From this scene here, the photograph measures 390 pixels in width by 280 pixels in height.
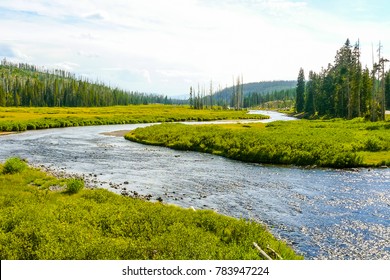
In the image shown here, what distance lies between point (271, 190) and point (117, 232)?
45.3ft

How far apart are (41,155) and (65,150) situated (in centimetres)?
479

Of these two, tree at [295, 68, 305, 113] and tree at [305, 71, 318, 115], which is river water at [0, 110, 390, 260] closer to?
tree at [305, 71, 318, 115]

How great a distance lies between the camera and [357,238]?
54.9 feet

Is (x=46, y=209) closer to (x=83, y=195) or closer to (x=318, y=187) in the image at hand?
(x=83, y=195)

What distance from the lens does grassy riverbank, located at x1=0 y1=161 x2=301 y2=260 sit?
42.5 ft

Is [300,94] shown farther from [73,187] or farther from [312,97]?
[73,187]

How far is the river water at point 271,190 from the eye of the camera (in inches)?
667

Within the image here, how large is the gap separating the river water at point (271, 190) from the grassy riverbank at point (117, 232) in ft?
8.69

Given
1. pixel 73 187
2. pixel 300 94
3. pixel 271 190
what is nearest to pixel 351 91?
pixel 300 94

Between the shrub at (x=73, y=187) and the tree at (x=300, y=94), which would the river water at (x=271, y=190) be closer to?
the shrub at (x=73, y=187)

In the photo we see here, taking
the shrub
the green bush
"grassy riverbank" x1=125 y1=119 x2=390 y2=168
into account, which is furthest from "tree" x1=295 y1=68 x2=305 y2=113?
the shrub

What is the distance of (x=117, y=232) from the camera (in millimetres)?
15734
